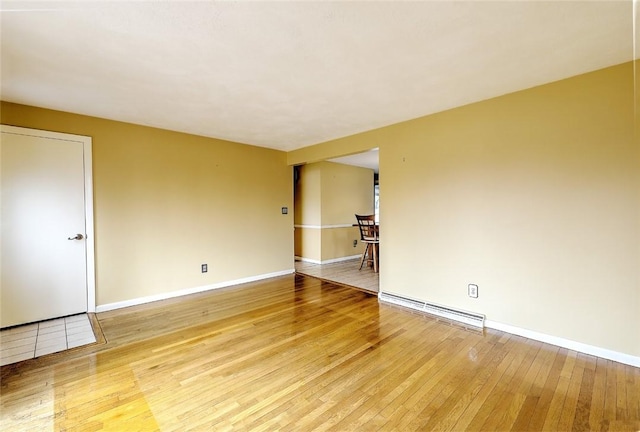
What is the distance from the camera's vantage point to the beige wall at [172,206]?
3416 millimetres

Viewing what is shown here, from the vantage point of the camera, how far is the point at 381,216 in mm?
3826

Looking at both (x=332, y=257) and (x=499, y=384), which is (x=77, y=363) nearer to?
(x=499, y=384)

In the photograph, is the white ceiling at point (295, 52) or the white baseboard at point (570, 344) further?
the white baseboard at point (570, 344)

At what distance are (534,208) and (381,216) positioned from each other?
1.69 metres

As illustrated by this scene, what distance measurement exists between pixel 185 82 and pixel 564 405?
365 centimetres

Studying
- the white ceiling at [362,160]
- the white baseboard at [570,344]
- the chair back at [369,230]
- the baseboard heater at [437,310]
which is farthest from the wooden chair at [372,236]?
the white baseboard at [570,344]

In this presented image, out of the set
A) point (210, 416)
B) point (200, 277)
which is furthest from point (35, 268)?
point (210, 416)

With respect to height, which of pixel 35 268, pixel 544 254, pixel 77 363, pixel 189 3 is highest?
pixel 189 3

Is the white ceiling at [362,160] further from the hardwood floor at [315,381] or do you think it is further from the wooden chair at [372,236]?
the hardwood floor at [315,381]

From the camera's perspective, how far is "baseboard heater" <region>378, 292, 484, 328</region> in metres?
2.93

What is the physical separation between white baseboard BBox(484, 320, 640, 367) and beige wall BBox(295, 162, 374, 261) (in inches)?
152

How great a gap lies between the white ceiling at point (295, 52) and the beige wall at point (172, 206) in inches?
19.8

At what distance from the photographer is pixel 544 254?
8.36 ft

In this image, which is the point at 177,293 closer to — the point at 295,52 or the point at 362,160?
the point at 295,52
